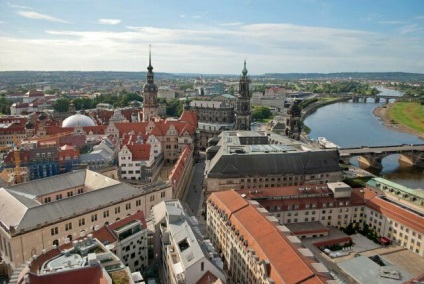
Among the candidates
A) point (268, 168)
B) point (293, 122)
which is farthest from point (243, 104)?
point (268, 168)

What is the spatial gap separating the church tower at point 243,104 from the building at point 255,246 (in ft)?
159

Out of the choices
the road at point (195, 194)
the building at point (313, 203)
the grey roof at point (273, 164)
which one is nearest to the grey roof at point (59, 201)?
the road at point (195, 194)

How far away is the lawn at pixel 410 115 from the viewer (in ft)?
486

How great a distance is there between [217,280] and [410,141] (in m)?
120

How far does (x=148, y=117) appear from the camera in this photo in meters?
95.6

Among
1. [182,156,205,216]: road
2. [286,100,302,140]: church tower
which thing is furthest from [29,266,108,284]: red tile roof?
[286,100,302,140]: church tower

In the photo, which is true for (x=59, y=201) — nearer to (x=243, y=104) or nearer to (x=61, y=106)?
(x=243, y=104)

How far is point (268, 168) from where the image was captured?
54406 millimetres

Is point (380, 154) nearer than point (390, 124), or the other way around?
point (380, 154)

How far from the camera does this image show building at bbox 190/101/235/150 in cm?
9444

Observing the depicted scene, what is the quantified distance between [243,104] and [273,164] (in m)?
37.3

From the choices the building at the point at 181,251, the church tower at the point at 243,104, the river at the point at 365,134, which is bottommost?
the river at the point at 365,134

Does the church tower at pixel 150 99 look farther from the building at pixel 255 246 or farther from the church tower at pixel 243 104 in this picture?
the building at pixel 255 246

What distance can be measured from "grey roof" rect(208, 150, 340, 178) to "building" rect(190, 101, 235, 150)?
38915 millimetres
